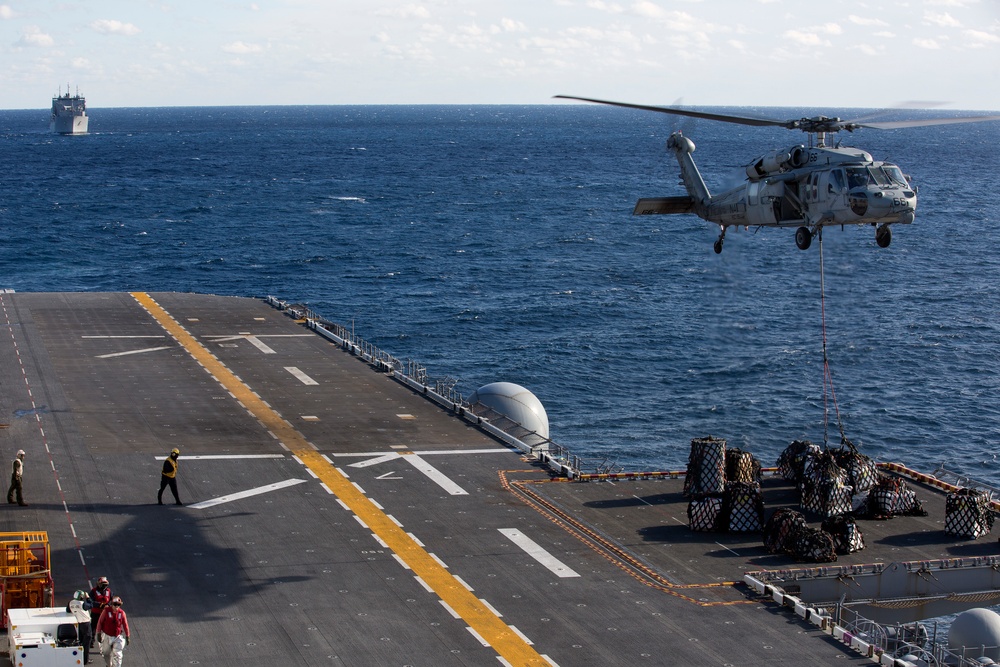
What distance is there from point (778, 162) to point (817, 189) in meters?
2.45

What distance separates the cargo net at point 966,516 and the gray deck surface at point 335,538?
3.98 ft

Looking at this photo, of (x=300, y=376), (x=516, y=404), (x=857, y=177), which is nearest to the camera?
(x=857, y=177)

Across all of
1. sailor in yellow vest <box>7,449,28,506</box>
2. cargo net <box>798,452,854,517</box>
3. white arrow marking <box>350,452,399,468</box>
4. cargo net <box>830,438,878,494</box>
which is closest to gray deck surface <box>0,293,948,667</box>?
white arrow marking <box>350,452,399,468</box>

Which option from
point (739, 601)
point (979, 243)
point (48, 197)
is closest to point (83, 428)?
point (739, 601)

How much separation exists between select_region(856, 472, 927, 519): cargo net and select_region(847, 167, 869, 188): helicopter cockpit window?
1173 cm

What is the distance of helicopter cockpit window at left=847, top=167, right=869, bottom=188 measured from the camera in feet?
132

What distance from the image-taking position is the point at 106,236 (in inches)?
6206

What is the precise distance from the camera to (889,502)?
146 ft

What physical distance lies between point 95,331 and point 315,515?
36685 millimetres

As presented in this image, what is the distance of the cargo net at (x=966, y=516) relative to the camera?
42.3m

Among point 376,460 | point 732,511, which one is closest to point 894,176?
point 732,511

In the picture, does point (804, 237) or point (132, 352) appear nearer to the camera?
point (804, 237)

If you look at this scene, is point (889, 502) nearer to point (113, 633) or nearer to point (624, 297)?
point (113, 633)

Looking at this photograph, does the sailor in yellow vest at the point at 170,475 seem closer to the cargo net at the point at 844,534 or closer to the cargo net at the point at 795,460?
the cargo net at the point at 844,534
